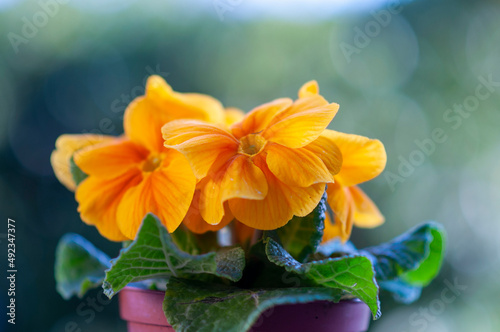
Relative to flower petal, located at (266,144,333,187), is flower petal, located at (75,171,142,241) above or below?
below

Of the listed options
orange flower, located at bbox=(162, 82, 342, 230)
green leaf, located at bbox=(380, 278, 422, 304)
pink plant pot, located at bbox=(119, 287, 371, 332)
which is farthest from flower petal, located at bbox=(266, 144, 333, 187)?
green leaf, located at bbox=(380, 278, 422, 304)

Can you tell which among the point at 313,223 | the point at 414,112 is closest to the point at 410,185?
the point at 414,112

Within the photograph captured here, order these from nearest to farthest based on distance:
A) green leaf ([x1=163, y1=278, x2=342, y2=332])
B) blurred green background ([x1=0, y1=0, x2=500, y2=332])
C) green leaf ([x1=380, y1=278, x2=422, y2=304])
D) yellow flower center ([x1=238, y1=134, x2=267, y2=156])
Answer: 1. green leaf ([x1=163, y1=278, x2=342, y2=332])
2. yellow flower center ([x1=238, y1=134, x2=267, y2=156])
3. green leaf ([x1=380, y1=278, x2=422, y2=304])
4. blurred green background ([x1=0, y1=0, x2=500, y2=332])

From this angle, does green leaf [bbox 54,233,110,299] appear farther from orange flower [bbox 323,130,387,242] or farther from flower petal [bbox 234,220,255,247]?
orange flower [bbox 323,130,387,242]

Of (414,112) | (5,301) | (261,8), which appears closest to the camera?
(5,301)

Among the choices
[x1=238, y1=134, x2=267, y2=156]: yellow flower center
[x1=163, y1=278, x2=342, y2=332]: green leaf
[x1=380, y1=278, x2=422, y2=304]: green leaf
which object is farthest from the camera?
[x1=380, y1=278, x2=422, y2=304]: green leaf

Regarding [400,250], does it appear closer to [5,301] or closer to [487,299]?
[5,301]

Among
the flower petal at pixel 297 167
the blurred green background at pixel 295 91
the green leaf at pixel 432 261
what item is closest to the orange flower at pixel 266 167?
the flower petal at pixel 297 167

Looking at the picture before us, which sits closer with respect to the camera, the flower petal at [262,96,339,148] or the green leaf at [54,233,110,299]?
the flower petal at [262,96,339,148]

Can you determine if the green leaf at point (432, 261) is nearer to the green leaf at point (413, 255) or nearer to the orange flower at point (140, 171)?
the green leaf at point (413, 255)
